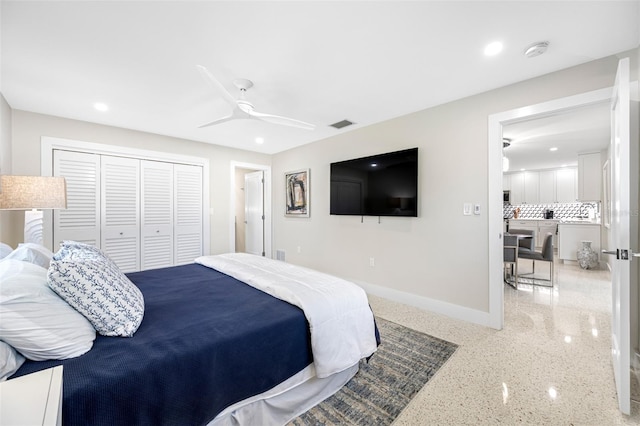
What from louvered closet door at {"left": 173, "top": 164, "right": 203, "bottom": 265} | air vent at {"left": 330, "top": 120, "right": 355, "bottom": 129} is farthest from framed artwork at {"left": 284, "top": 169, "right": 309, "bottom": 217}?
louvered closet door at {"left": 173, "top": 164, "right": 203, "bottom": 265}

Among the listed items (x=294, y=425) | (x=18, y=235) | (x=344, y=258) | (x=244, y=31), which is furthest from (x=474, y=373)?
(x=18, y=235)

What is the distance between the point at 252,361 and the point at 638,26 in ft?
10.5

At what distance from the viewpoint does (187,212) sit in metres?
4.42

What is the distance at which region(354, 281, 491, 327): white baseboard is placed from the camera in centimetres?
277

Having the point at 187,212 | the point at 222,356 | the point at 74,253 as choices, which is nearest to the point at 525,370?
the point at 222,356

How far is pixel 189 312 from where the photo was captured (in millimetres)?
1562

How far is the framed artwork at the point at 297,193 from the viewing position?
482 centimetres

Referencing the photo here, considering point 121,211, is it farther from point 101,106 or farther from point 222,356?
point 222,356

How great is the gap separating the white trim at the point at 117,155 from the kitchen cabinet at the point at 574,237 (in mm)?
7125

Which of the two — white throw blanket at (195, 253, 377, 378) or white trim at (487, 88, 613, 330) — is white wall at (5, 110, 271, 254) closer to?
white throw blanket at (195, 253, 377, 378)

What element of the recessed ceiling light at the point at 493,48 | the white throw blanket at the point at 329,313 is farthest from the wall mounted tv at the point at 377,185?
the white throw blanket at the point at 329,313

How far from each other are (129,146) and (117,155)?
20 centimetres

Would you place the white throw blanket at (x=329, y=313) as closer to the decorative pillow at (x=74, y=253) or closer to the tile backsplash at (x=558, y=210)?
the decorative pillow at (x=74, y=253)

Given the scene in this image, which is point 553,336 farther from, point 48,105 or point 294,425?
point 48,105
